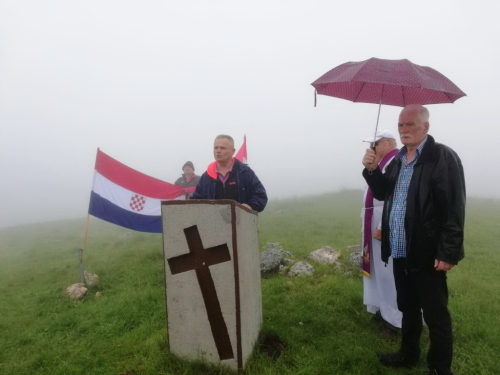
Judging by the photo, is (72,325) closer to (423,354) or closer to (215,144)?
(215,144)

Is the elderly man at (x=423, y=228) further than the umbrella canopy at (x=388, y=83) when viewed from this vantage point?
No

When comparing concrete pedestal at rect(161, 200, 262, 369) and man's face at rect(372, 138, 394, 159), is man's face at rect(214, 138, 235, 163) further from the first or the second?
man's face at rect(372, 138, 394, 159)

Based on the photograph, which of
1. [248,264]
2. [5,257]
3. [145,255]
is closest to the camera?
[248,264]

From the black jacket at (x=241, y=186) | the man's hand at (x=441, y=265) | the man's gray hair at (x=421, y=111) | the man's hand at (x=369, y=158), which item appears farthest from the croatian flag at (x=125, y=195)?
the man's hand at (x=441, y=265)

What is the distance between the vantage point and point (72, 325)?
4.84 m

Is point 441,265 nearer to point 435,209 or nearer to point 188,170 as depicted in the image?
point 435,209

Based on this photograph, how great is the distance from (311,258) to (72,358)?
497 cm

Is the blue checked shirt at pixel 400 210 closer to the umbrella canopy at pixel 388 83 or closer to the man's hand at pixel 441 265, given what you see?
the man's hand at pixel 441 265

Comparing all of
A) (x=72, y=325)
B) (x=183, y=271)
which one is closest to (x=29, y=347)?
(x=72, y=325)

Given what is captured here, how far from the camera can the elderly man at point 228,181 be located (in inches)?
155

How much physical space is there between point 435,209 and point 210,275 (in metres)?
2.00

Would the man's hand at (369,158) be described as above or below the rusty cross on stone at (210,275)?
above

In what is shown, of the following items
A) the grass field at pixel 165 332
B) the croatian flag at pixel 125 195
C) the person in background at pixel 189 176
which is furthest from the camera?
the person in background at pixel 189 176

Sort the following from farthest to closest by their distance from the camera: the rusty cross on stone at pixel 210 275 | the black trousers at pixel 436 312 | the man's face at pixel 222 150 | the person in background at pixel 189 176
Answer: the person in background at pixel 189 176 → the man's face at pixel 222 150 → the rusty cross on stone at pixel 210 275 → the black trousers at pixel 436 312
